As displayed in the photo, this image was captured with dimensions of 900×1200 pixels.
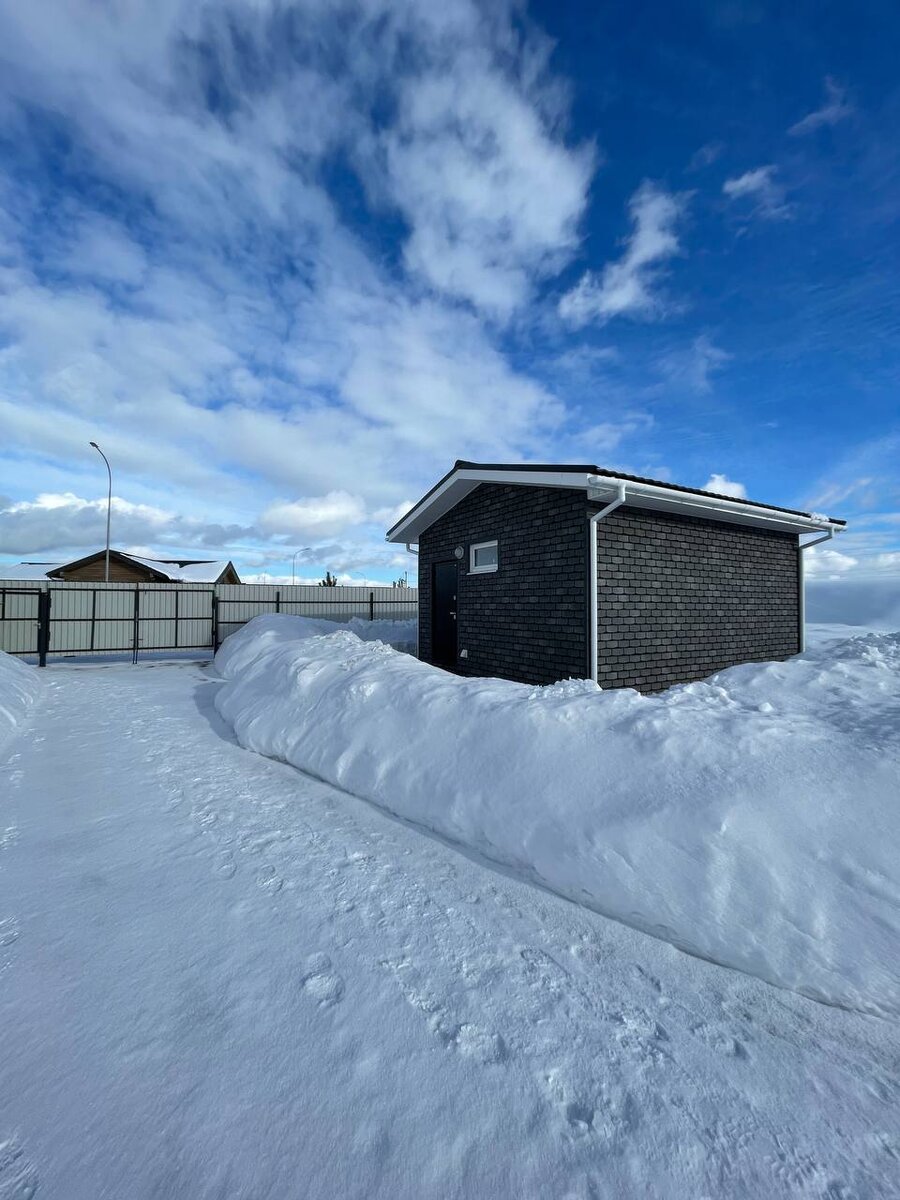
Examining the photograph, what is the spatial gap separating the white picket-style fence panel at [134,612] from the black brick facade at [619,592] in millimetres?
7968

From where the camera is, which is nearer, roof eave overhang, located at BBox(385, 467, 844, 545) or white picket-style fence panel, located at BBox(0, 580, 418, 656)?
roof eave overhang, located at BBox(385, 467, 844, 545)

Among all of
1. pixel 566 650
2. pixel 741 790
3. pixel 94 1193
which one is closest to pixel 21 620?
pixel 566 650

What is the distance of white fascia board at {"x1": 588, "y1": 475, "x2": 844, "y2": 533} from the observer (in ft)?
20.6

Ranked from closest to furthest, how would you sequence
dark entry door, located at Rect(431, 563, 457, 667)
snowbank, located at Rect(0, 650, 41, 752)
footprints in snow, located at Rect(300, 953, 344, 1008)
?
footprints in snow, located at Rect(300, 953, 344, 1008) < snowbank, located at Rect(0, 650, 41, 752) < dark entry door, located at Rect(431, 563, 457, 667)

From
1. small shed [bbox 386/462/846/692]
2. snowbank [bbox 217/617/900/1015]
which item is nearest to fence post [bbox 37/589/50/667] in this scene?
small shed [bbox 386/462/846/692]

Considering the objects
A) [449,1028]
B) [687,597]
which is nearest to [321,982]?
[449,1028]

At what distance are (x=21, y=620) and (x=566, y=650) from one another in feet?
41.6

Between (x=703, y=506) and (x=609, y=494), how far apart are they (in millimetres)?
1839

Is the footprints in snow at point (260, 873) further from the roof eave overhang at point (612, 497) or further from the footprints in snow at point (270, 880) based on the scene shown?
the roof eave overhang at point (612, 497)

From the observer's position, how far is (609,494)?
6324 millimetres

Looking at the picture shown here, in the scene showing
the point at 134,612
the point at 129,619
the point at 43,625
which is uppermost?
the point at 134,612

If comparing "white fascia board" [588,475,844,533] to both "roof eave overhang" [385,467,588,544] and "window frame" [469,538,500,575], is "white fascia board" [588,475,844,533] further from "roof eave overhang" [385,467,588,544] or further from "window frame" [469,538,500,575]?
"window frame" [469,538,500,575]

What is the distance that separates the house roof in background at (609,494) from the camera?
6285mm

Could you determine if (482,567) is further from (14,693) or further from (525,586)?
(14,693)
